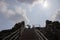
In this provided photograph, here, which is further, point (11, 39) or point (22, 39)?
point (22, 39)

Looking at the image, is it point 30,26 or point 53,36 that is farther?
point 30,26

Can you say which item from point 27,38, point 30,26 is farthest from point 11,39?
point 30,26

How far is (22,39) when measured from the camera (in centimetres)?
2339

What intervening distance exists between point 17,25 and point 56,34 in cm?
1748

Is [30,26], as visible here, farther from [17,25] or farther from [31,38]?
[31,38]

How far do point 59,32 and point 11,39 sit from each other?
7487 millimetres

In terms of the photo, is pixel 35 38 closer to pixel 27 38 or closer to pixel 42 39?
pixel 27 38

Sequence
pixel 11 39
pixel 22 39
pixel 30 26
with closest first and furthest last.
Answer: pixel 11 39 → pixel 22 39 → pixel 30 26

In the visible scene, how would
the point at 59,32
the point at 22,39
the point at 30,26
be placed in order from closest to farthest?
the point at 22,39 → the point at 59,32 → the point at 30,26

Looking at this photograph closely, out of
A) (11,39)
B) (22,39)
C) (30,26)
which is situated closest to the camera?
(11,39)

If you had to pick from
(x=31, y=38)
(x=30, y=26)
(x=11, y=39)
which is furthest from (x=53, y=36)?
(x=30, y=26)

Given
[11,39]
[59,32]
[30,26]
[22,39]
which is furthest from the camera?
[30,26]

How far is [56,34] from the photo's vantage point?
24594 mm

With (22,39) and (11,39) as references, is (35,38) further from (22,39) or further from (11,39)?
(11,39)
